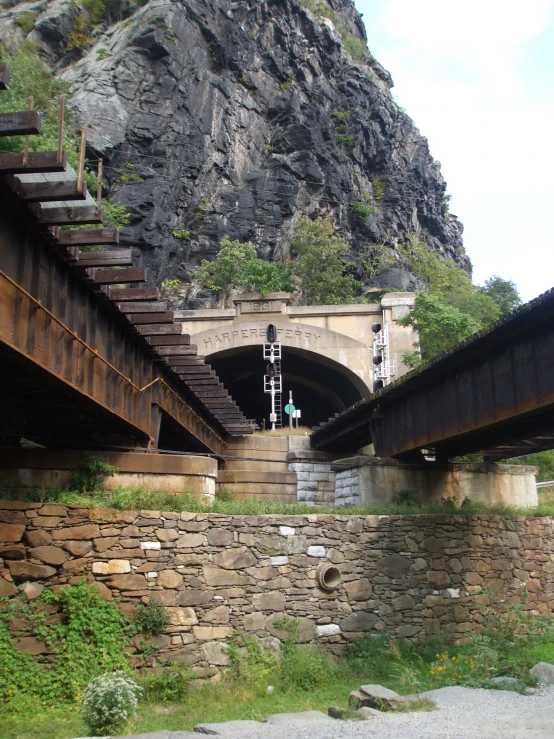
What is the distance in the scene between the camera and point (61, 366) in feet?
33.8

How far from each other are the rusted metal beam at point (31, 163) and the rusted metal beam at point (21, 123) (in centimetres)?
39

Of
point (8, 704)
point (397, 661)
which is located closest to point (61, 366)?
point (8, 704)

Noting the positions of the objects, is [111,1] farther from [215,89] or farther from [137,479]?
[137,479]

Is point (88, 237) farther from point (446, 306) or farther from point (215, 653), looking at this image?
point (446, 306)

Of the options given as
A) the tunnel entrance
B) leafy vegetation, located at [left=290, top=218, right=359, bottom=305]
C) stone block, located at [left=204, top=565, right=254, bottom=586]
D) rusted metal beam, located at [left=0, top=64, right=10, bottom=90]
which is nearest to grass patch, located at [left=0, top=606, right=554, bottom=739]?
stone block, located at [left=204, top=565, right=254, bottom=586]

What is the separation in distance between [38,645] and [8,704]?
0.87 meters

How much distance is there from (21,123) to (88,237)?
2505 mm

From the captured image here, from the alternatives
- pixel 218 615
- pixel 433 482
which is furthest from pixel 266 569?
pixel 433 482

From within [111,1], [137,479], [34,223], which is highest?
[111,1]

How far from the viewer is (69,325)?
36.2 ft

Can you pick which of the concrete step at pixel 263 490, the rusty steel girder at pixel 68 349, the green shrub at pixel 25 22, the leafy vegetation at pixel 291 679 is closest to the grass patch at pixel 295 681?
the leafy vegetation at pixel 291 679

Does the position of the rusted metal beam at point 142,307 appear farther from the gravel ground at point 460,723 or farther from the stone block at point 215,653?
the gravel ground at point 460,723

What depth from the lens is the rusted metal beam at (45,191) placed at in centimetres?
860

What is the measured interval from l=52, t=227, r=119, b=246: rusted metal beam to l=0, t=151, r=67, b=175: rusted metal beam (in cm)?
184
